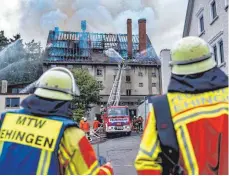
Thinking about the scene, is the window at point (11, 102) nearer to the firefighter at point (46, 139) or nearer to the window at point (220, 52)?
the window at point (220, 52)

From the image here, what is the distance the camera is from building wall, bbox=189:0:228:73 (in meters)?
15.9

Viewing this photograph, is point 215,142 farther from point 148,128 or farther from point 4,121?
point 4,121

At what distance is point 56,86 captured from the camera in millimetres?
2498

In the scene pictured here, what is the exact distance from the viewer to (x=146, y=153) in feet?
6.91

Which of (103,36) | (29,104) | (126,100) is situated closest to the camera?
(29,104)

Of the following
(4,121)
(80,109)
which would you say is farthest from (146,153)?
(80,109)

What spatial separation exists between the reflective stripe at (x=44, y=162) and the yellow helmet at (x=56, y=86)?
1.25ft

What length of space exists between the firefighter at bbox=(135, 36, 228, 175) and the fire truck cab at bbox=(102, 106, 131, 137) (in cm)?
2341

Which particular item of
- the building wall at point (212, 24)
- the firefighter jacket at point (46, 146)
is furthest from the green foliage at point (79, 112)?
the firefighter jacket at point (46, 146)

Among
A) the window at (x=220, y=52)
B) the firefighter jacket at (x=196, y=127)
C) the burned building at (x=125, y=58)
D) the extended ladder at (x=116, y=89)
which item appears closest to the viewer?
the firefighter jacket at (x=196, y=127)

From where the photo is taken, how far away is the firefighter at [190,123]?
202cm

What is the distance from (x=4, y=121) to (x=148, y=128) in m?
1.03

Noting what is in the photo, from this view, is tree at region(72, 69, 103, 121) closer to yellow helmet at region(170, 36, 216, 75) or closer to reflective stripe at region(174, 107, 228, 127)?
yellow helmet at region(170, 36, 216, 75)

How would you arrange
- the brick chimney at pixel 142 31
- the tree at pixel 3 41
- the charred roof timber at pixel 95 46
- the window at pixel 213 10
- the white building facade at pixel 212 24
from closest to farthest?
1. the white building facade at pixel 212 24
2. the window at pixel 213 10
3. the brick chimney at pixel 142 31
4. the charred roof timber at pixel 95 46
5. the tree at pixel 3 41
